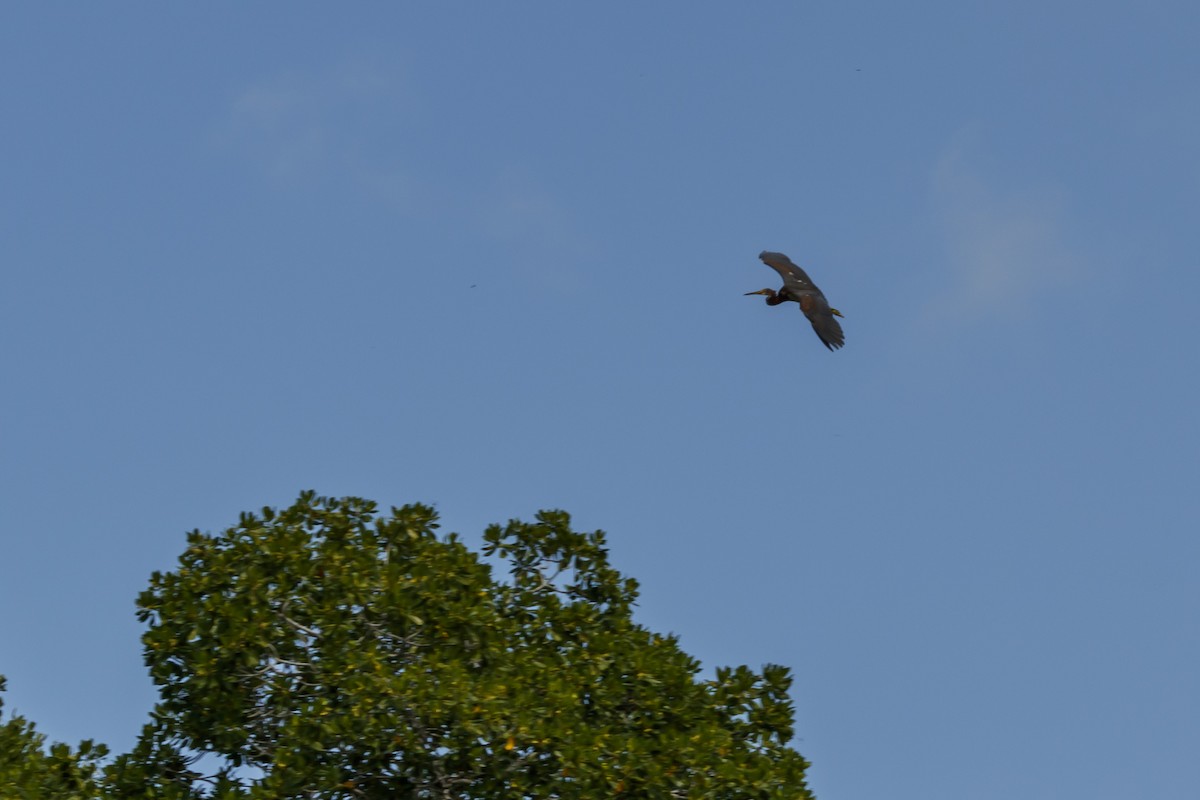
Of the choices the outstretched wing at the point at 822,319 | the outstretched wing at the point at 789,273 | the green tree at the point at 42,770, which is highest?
the outstretched wing at the point at 789,273

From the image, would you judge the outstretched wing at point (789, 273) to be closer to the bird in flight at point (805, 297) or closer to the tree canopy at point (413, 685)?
the bird in flight at point (805, 297)

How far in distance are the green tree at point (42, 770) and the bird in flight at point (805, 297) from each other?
31.9 ft

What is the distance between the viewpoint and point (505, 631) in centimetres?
1667

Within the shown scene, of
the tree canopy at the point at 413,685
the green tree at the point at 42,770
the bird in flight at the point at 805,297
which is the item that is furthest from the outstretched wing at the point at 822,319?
the green tree at the point at 42,770

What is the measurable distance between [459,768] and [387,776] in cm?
73

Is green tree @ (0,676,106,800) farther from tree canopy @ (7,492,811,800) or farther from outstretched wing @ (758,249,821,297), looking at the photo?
outstretched wing @ (758,249,821,297)

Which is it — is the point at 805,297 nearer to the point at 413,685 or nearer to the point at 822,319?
the point at 822,319

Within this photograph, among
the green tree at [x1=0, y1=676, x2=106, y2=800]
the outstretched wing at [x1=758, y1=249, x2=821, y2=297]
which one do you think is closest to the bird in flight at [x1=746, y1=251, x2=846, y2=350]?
the outstretched wing at [x1=758, y1=249, x2=821, y2=297]

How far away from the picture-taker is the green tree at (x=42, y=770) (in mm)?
15727

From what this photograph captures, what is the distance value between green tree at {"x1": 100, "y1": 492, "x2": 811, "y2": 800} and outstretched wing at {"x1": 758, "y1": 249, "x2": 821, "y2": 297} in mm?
5759

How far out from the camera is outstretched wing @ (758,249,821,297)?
21.4m

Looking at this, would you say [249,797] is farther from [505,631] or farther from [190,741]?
[505,631]

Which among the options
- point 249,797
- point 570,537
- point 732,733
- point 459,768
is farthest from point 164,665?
point 732,733

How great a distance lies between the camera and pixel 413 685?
1494 cm
